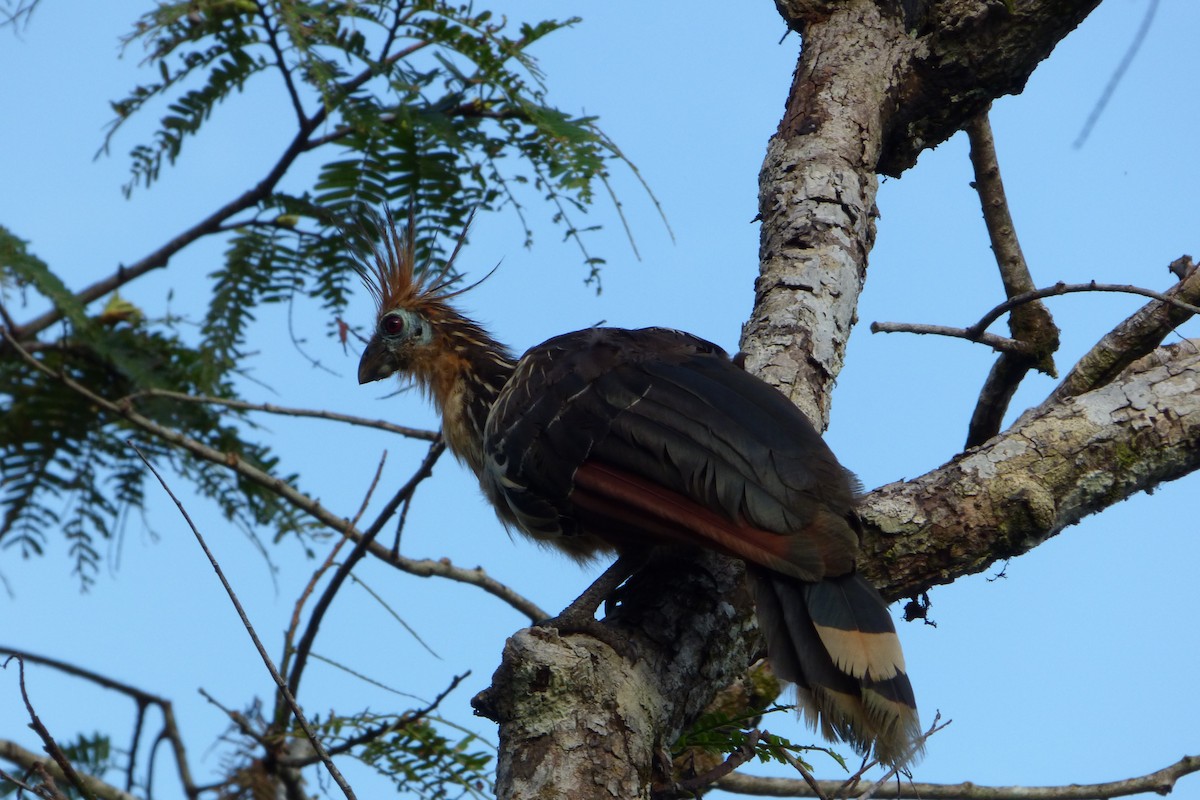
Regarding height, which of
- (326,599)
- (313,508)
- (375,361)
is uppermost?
(375,361)

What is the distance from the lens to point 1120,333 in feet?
11.8

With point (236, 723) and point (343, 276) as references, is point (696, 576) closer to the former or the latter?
point (236, 723)

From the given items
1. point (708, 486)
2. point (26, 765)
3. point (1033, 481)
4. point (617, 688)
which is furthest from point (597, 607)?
point (26, 765)

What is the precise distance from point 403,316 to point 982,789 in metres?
2.49

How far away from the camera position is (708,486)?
3096 millimetres

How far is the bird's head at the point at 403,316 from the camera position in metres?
4.52

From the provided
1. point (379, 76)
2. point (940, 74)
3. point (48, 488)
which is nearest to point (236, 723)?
point (48, 488)

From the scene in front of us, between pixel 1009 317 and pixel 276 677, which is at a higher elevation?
pixel 1009 317

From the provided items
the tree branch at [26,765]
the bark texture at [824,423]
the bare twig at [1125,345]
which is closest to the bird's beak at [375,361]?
the bark texture at [824,423]

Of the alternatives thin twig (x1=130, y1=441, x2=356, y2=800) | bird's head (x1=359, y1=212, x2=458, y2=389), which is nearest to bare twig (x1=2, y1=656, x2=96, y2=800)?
thin twig (x1=130, y1=441, x2=356, y2=800)

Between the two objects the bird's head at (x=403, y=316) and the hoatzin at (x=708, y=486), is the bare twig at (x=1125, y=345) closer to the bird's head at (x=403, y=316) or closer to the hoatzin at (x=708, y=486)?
the hoatzin at (x=708, y=486)

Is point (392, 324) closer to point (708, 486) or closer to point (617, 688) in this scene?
point (708, 486)

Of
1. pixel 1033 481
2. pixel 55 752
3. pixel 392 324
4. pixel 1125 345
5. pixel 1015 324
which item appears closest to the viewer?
pixel 55 752

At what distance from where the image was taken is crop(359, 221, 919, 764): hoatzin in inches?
112
